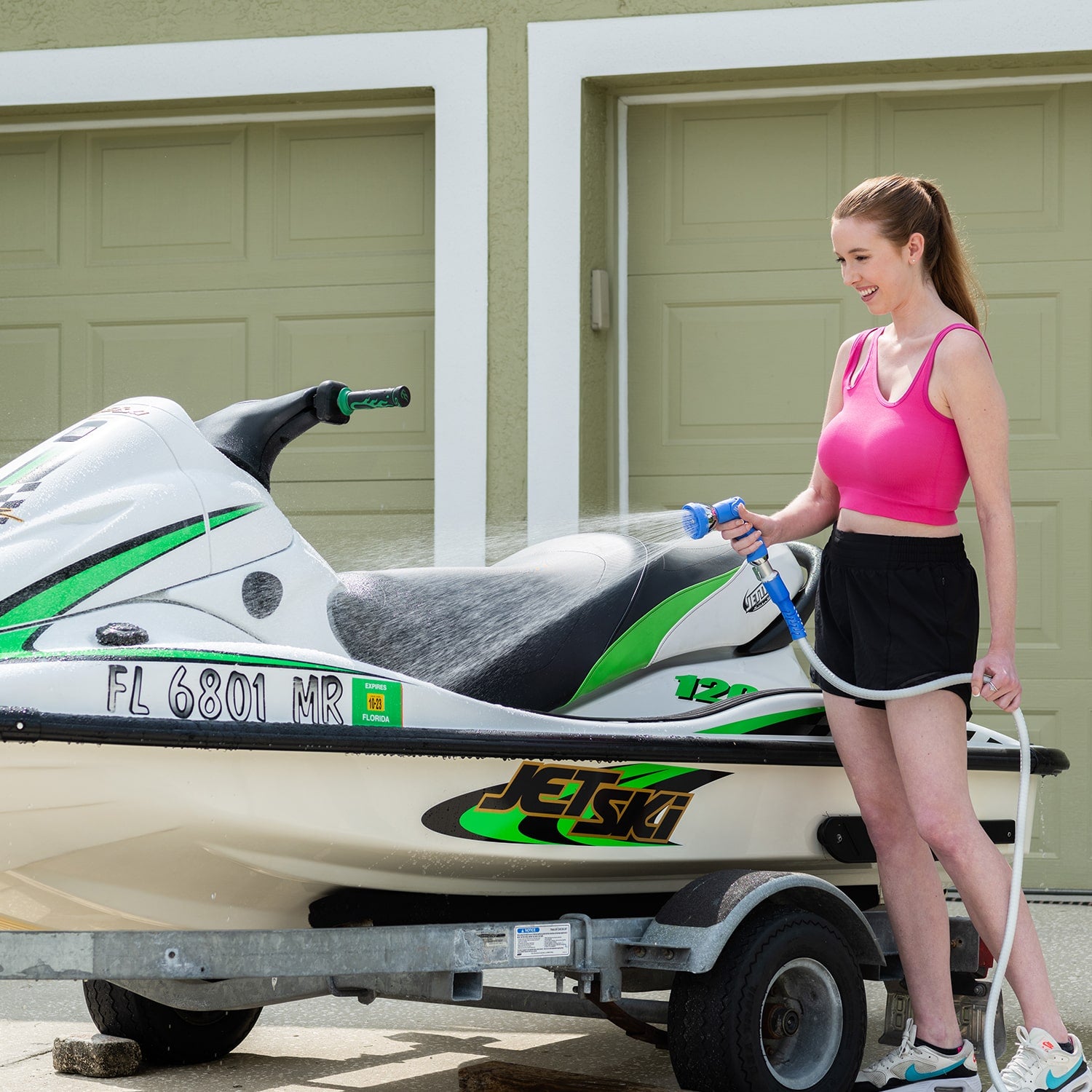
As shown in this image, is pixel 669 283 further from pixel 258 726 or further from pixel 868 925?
pixel 258 726

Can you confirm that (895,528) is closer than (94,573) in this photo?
No

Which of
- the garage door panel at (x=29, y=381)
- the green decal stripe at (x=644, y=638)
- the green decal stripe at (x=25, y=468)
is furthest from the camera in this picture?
the garage door panel at (x=29, y=381)

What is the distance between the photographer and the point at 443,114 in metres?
6.21

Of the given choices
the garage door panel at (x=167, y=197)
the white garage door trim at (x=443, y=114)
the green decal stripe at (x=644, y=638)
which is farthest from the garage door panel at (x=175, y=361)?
the green decal stripe at (x=644, y=638)

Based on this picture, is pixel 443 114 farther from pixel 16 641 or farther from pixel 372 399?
pixel 16 641

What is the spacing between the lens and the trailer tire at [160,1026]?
3.94 metres

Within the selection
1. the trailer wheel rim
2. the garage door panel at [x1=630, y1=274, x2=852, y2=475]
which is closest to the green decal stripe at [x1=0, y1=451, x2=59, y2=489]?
the trailer wheel rim

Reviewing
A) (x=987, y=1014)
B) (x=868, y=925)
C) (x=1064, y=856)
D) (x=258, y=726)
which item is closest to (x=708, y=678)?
(x=868, y=925)

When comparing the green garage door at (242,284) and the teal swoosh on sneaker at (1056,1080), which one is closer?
the teal swoosh on sneaker at (1056,1080)

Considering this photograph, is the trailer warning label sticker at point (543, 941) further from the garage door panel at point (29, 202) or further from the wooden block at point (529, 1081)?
the garage door panel at point (29, 202)

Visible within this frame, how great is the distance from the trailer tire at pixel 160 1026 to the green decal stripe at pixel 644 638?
4.11 feet

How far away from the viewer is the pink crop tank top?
3176mm

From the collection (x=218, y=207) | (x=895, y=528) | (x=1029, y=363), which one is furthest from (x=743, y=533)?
(x=218, y=207)

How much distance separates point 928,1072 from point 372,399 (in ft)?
5.91
